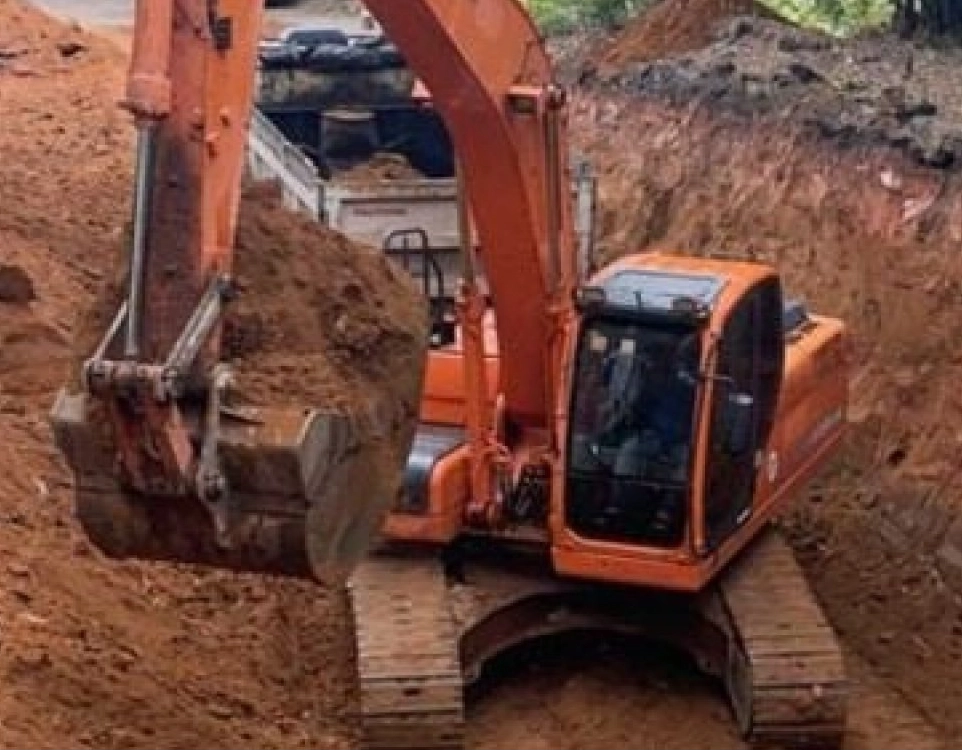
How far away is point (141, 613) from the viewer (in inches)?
474

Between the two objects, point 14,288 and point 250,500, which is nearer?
point 250,500

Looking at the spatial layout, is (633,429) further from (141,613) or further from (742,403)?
(141,613)

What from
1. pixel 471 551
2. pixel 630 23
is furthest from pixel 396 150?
pixel 630 23

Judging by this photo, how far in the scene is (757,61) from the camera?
1942 centimetres

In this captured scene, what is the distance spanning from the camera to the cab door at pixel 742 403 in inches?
445

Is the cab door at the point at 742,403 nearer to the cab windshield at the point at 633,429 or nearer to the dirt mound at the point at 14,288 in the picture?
the cab windshield at the point at 633,429

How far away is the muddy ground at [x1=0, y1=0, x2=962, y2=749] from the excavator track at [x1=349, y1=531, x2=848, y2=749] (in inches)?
14.0

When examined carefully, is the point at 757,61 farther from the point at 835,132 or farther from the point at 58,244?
the point at 58,244

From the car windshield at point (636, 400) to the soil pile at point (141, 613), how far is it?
1703 mm

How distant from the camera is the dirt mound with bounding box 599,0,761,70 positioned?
21.5 metres

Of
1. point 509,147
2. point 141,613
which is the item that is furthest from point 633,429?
point 141,613

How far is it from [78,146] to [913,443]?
9521mm

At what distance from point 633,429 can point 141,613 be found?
254 cm

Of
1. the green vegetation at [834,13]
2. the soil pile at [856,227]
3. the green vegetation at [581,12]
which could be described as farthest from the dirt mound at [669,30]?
the green vegetation at [581,12]
